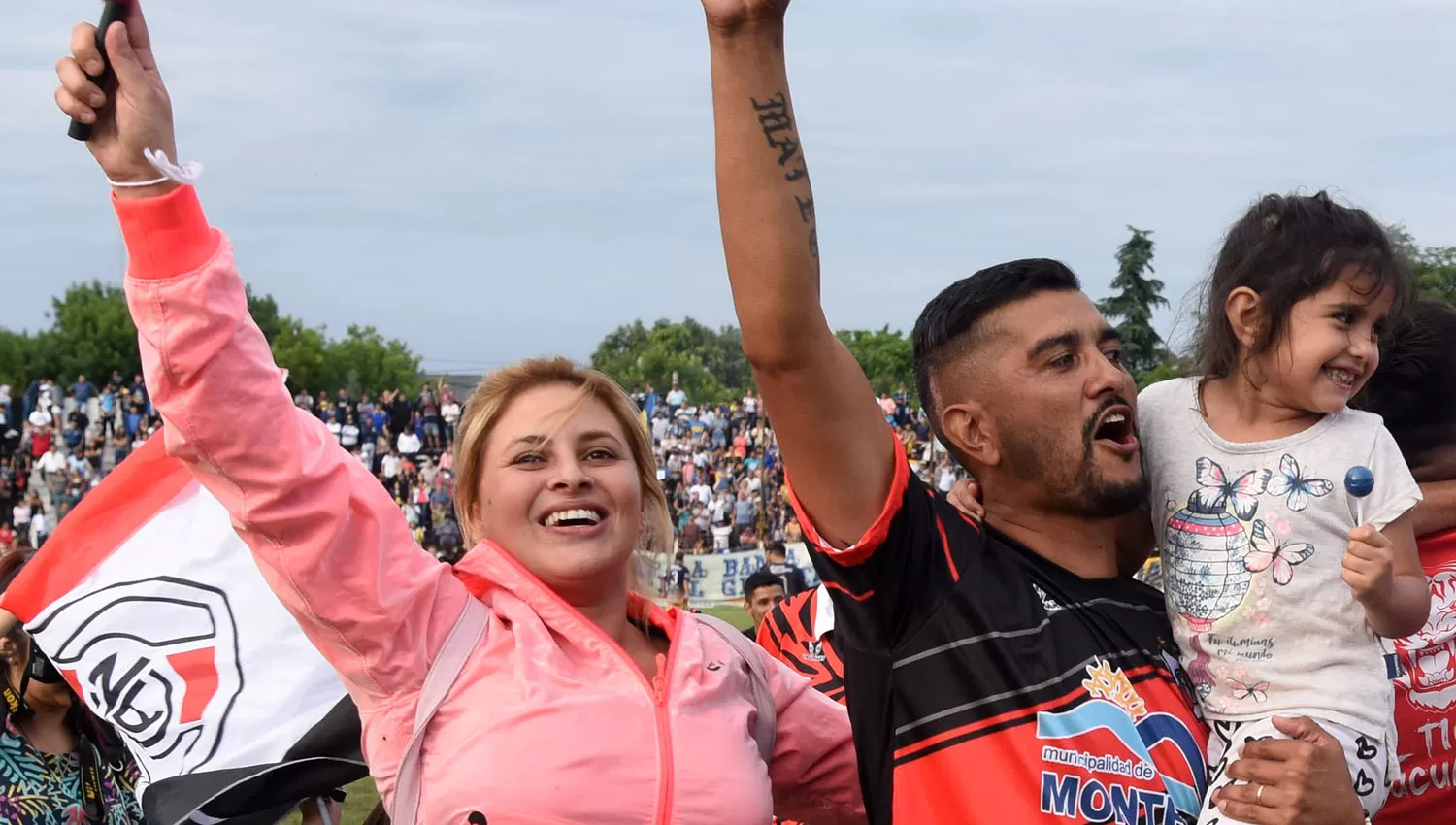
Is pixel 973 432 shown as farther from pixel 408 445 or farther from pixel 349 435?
pixel 408 445

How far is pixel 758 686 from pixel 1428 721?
1511 mm

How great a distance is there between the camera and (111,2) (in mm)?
2109

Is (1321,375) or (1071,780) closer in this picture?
(1071,780)

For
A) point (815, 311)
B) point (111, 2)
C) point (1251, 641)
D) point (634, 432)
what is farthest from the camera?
point (634, 432)

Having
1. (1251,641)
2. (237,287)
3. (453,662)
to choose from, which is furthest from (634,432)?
(1251,641)

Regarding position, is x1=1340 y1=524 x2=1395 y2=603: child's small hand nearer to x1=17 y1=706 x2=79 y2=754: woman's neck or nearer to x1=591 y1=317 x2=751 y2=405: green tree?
x1=17 y1=706 x2=79 y2=754: woman's neck

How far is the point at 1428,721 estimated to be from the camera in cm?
323

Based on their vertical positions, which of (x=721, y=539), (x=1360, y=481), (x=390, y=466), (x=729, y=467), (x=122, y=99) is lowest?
(x=721, y=539)

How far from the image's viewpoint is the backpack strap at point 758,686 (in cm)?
292

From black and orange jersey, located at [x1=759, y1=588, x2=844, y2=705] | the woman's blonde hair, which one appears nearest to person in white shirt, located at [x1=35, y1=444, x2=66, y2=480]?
black and orange jersey, located at [x1=759, y1=588, x2=844, y2=705]

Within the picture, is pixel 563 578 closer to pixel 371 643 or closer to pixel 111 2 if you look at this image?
pixel 371 643

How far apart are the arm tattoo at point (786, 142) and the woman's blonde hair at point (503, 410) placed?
817 mm

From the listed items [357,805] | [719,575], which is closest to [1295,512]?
[357,805]

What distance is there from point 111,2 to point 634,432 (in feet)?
4.33
